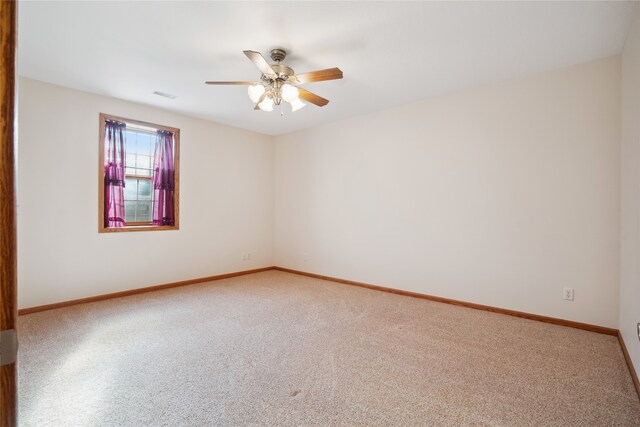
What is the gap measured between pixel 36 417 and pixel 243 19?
2.76 m

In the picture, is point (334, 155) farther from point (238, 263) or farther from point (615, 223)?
point (615, 223)

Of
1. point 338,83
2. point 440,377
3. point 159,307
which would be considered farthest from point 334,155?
point 440,377

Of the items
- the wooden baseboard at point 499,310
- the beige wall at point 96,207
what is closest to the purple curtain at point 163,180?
the beige wall at point 96,207

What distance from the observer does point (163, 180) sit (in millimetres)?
4371

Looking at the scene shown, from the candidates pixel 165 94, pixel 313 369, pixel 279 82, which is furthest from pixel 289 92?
pixel 313 369

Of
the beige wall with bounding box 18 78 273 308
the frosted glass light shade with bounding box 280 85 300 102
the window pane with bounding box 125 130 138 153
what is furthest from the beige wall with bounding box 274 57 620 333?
the window pane with bounding box 125 130 138 153

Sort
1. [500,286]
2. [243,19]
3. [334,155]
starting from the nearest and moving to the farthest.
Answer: [243,19] < [500,286] < [334,155]

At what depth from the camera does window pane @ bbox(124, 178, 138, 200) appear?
4.17 meters

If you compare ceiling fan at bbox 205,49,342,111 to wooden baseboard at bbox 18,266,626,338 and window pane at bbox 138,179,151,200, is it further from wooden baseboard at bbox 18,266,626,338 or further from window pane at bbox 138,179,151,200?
wooden baseboard at bbox 18,266,626,338

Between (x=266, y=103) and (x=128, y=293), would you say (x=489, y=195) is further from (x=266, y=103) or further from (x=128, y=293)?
(x=128, y=293)

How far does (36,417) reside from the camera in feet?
5.41

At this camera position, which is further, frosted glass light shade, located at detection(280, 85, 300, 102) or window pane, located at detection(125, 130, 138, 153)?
window pane, located at detection(125, 130, 138, 153)

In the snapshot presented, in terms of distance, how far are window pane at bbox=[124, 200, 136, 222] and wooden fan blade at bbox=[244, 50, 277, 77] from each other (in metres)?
2.83

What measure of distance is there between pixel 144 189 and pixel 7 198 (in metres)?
4.34
